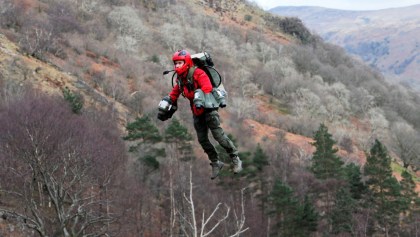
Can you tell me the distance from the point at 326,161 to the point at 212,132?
48067 mm

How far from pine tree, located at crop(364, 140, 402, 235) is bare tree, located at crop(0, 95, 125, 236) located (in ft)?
87.5

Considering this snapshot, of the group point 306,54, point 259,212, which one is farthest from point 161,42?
point 259,212

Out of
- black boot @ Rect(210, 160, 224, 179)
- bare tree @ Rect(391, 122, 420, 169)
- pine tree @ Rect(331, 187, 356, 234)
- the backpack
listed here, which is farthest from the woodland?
the backpack

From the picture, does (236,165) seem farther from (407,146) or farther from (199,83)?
(407,146)

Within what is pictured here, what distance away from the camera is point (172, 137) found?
4378 centimetres

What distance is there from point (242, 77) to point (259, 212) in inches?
2522

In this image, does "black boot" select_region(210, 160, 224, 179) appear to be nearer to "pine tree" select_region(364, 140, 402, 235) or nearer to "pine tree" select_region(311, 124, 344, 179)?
"pine tree" select_region(364, 140, 402, 235)

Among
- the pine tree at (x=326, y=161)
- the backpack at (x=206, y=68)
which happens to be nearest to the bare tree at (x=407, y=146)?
the pine tree at (x=326, y=161)

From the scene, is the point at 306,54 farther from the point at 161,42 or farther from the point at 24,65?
the point at 24,65

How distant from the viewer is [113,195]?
135ft

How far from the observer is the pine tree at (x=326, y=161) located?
53688mm

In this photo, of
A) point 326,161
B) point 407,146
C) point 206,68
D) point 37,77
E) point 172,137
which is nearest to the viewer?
point 206,68

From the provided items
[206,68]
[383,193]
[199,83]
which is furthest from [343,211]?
[199,83]

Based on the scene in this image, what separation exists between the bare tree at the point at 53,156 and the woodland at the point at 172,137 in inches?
7.7
